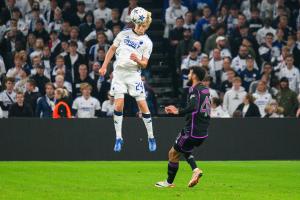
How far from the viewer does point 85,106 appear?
26.0m

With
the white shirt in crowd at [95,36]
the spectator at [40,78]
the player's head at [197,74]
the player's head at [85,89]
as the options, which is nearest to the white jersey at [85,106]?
the player's head at [85,89]

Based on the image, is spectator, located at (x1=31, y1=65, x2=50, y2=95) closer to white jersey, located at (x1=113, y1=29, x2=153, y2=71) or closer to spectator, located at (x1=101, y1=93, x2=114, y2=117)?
spectator, located at (x1=101, y1=93, x2=114, y2=117)

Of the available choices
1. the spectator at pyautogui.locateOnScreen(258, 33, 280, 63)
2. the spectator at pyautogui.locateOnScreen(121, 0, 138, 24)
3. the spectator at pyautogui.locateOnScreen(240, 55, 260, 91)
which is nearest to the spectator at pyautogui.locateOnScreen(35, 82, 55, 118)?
the spectator at pyautogui.locateOnScreen(121, 0, 138, 24)

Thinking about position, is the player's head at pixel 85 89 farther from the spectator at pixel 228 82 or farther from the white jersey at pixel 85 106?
the spectator at pixel 228 82

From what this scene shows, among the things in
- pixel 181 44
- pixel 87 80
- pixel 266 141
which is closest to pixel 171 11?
pixel 181 44

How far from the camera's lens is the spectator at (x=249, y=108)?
26156mm

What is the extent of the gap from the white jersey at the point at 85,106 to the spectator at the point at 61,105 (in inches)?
34.9

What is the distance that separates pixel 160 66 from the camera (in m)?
30.0

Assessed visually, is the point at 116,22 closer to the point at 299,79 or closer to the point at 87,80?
the point at 87,80

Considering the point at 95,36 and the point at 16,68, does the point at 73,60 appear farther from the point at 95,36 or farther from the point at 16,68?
the point at 16,68

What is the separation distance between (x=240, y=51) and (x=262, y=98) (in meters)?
2.04

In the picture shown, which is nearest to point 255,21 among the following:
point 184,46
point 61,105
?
point 184,46

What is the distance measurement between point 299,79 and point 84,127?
743 cm
